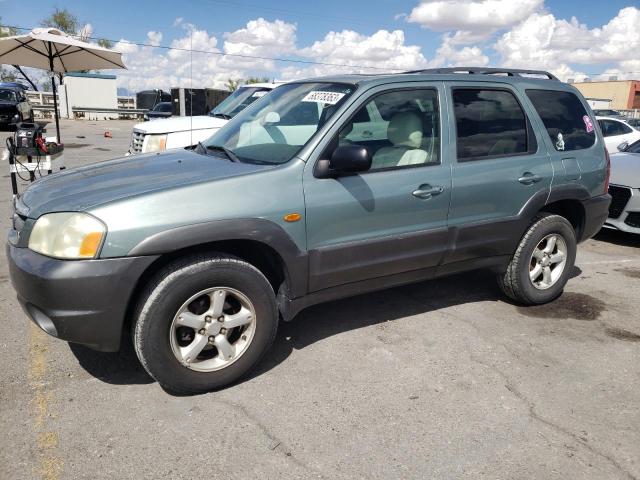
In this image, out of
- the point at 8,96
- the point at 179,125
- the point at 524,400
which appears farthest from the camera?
the point at 8,96

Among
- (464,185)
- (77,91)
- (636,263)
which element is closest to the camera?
(464,185)

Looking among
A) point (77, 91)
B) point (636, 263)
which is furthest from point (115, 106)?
point (636, 263)

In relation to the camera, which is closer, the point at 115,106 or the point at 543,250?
the point at 543,250

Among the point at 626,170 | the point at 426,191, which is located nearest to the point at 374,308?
the point at 426,191

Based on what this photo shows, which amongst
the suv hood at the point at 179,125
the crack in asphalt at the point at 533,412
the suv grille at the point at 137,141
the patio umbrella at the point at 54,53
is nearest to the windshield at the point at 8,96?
the patio umbrella at the point at 54,53

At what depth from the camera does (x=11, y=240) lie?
3.04 metres

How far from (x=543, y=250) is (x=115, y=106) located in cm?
3745

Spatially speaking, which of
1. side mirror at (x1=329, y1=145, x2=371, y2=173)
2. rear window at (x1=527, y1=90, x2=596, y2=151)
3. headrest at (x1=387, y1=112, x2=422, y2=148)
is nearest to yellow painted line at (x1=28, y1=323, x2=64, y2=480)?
side mirror at (x1=329, y1=145, x2=371, y2=173)

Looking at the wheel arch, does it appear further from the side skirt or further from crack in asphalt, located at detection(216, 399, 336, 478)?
crack in asphalt, located at detection(216, 399, 336, 478)

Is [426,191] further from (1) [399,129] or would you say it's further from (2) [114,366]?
(2) [114,366]

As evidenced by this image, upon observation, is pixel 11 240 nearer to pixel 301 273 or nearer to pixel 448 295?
pixel 301 273

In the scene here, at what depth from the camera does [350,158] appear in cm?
311

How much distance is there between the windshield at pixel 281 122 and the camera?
11.2ft

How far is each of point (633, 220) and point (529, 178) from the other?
3319mm
